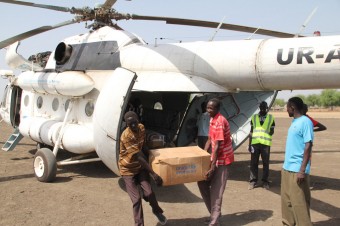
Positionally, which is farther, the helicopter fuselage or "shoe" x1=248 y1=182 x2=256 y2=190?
"shoe" x1=248 y1=182 x2=256 y2=190

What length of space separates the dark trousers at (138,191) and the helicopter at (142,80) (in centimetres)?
113

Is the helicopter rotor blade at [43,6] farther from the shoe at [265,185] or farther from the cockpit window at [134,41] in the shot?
the shoe at [265,185]

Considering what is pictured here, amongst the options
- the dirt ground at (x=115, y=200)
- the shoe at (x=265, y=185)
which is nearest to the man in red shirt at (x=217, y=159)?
the dirt ground at (x=115, y=200)

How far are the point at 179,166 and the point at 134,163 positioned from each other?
690 millimetres

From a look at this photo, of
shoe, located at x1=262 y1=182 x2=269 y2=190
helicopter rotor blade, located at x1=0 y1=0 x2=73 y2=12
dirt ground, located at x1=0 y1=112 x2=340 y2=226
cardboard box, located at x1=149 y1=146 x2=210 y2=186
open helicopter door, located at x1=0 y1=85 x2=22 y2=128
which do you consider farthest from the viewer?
open helicopter door, located at x1=0 y1=85 x2=22 y2=128

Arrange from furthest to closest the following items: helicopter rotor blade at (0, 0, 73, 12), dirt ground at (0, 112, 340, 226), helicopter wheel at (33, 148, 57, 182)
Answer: helicopter wheel at (33, 148, 57, 182) < helicopter rotor blade at (0, 0, 73, 12) < dirt ground at (0, 112, 340, 226)

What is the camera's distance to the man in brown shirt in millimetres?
4859

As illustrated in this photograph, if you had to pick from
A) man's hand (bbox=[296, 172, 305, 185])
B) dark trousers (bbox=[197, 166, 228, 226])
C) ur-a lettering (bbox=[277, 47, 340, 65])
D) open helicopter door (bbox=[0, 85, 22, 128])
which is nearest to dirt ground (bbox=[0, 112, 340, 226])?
dark trousers (bbox=[197, 166, 228, 226])

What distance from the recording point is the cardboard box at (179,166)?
5.08 meters

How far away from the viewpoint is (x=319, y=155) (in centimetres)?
1202

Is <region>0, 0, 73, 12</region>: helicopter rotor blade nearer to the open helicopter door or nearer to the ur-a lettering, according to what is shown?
the open helicopter door

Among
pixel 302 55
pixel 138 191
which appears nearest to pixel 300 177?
pixel 138 191

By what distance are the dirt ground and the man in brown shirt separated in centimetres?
68

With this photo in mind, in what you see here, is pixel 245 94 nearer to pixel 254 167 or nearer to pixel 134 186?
pixel 254 167
